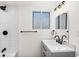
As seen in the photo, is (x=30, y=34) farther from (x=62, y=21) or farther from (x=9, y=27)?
(x=62, y=21)

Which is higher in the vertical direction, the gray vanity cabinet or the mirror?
the mirror

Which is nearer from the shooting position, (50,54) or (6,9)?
(50,54)

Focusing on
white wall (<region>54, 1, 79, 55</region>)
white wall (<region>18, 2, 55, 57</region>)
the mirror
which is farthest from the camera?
the mirror

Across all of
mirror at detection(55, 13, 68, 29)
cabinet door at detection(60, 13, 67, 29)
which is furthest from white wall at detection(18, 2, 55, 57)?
cabinet door at detection(60, 13, 67, 29)

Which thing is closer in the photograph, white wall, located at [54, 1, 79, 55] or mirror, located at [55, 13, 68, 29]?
white wall, located at [54, 1, 79, 55]

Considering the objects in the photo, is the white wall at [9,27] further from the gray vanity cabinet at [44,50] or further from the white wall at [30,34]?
the gray vanity cabinet at [44,50]

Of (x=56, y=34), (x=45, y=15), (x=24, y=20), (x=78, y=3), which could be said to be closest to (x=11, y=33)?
(x=24, y=20)

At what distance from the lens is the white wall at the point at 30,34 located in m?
2.02

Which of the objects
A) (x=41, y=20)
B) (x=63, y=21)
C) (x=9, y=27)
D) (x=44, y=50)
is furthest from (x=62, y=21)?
(x=9, y=27)

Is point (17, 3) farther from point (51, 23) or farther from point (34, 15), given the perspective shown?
point (51, 23)

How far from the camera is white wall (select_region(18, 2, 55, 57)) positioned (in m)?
2.02

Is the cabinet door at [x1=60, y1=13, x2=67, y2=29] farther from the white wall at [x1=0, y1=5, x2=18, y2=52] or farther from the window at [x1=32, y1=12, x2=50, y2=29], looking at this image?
the white wall at [x1=0, y1=5, x2=18, y2=52]

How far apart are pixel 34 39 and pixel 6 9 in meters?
0.71

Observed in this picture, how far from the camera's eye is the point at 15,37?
6.86 ft
